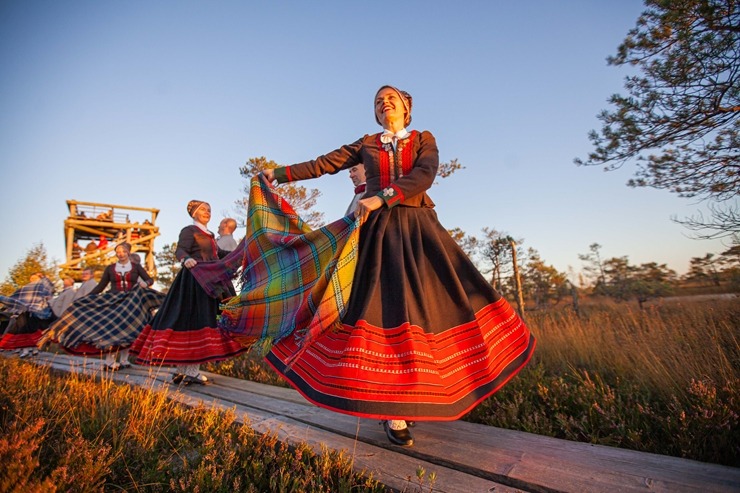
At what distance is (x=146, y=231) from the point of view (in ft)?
88.5

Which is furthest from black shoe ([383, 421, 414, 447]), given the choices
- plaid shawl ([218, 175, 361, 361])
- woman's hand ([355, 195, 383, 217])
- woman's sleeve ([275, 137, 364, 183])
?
woman's sleeve ([275, 137, 364, 183])

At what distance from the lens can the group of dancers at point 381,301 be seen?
163 centimetres

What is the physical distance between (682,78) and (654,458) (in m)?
4.66

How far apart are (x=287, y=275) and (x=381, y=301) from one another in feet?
2.75

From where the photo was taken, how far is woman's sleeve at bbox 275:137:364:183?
251 centimetres

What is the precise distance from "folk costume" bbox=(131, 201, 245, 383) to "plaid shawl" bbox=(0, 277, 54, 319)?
487cm

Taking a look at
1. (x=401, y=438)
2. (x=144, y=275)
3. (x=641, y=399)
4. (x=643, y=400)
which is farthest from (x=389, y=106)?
(x=144, y=275)

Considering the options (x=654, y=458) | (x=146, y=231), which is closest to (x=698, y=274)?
(x=654, y=458)

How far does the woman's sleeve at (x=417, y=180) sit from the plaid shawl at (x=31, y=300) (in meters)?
8.43

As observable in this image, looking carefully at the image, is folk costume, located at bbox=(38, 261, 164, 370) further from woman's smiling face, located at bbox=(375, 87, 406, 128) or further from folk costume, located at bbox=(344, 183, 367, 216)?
woman's smiling face, located at bbox=(375, 87, 406, 128)

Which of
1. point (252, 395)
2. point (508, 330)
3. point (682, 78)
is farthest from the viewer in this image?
point (682, 78)

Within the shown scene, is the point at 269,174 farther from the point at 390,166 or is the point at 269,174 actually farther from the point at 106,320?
the point at 106,320

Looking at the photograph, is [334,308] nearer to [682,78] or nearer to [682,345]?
[682,345]

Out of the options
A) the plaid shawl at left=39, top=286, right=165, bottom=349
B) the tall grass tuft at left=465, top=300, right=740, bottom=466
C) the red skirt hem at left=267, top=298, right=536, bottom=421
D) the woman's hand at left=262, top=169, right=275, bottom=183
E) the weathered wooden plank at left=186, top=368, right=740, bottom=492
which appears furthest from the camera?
the plaid shawl at left=39, top=286, right=165, bottom=349
